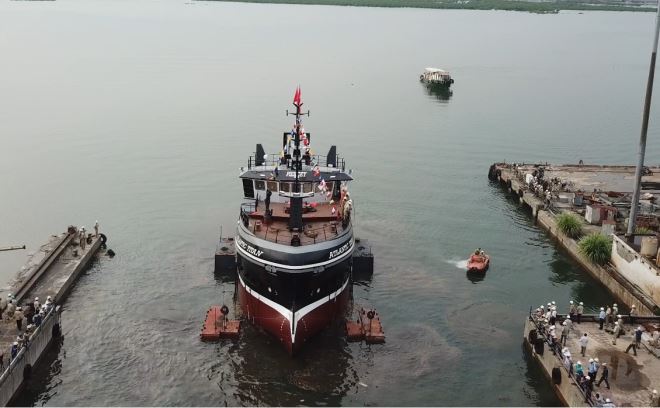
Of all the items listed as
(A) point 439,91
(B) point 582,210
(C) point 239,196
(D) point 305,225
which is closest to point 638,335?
(D) point 305,225

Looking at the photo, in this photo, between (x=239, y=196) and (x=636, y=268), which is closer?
(x=636, y=268)

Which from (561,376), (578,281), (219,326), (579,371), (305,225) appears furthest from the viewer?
(578,281)

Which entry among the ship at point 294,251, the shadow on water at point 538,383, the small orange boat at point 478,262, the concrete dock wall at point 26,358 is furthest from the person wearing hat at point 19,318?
the small orange boat at point 478,262

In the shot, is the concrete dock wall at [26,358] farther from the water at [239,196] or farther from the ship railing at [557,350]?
the ship railing at [557,350]

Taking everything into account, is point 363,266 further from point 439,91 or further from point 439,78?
point 439,78

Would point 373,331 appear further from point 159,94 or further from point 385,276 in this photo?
point 159,94

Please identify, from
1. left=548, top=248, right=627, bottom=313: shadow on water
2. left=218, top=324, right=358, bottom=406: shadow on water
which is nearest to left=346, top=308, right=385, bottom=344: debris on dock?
left=218, top=324, right=358, bottom=406: shadow on water
